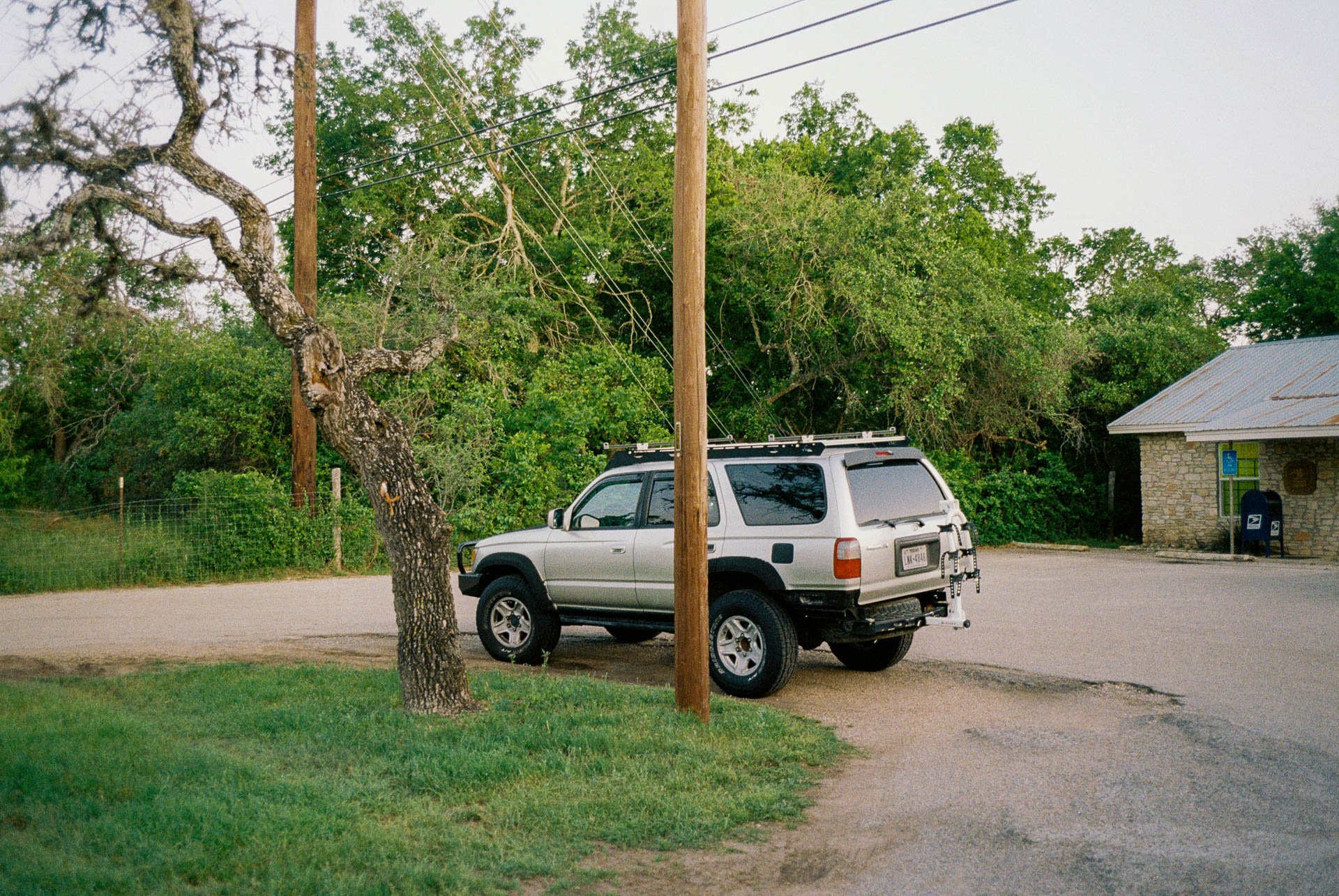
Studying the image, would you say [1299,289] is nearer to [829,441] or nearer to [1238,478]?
[1238,478]

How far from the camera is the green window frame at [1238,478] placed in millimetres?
23109

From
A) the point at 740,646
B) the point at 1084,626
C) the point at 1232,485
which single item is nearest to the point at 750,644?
the point at 740,646

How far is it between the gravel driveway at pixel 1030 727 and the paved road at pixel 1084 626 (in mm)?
52

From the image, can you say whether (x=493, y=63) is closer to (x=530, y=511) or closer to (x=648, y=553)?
(x=530, y=511)

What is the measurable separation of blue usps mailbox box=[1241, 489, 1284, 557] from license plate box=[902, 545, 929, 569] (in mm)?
16333

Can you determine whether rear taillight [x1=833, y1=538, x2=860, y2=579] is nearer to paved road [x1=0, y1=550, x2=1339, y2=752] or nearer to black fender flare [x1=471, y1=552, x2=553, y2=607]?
paved road [x1=0, y1=550, x2=1339, y2=752]

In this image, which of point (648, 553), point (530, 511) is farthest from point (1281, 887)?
point (530, 511)

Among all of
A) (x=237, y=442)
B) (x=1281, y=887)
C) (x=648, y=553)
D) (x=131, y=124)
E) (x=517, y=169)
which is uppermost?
(x=517, y=169)

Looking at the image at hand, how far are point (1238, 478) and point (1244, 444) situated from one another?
2.45ft

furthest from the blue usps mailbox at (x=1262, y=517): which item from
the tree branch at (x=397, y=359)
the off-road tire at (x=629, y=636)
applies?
the tree branch at (x=397, y=359)

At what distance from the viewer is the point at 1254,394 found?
77.9ft

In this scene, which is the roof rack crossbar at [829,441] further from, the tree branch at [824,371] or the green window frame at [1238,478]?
the green window frame at [1238,478]

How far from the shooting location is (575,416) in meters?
21.9

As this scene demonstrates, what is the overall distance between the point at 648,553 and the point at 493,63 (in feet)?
79.5
